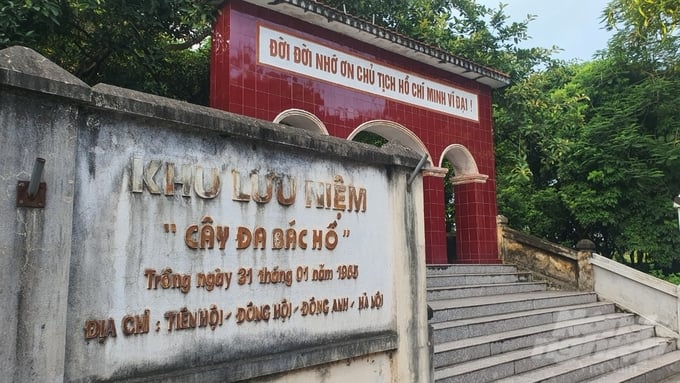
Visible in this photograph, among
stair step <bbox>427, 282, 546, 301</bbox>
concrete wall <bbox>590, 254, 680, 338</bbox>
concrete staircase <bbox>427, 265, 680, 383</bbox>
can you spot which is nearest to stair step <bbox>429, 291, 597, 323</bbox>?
concrete staircase <bbox>427, 265, 680, 383</bbox>

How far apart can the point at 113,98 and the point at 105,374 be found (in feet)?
4.28

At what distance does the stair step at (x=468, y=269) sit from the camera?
8648 millimetres

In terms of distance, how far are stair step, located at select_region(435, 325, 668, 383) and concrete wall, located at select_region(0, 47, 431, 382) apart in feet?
5.39

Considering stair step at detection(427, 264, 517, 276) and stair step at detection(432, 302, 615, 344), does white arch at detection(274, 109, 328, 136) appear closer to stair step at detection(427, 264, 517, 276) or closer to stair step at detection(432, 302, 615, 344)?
stair step at detection(427, 264, 517, 276)

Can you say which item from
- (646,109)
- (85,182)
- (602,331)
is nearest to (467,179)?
(602,331)

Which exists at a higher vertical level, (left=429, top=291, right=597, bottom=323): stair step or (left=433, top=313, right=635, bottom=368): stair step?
(left=429, top=291, right=597, bottom=323): stair step

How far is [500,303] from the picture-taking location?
7496mm

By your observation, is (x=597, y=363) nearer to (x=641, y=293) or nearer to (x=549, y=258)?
(x=641, y=293)

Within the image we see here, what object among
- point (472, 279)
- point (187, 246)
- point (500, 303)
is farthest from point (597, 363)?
point (187, 246)

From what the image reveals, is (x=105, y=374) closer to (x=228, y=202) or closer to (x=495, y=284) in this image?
(x=228, y=202)

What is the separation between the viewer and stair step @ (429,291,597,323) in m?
6.68

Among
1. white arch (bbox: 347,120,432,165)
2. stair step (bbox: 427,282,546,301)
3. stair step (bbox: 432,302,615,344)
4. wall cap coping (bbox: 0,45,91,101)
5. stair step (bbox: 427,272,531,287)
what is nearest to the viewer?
wall cap coping (bbox: 0,45,91,101)

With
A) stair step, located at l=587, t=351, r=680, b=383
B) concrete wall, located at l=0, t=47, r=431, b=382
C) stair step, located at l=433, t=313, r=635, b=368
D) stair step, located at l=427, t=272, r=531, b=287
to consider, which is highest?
concrete wall, located at l=0, t=47, r=431, b=382

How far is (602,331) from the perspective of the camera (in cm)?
829
